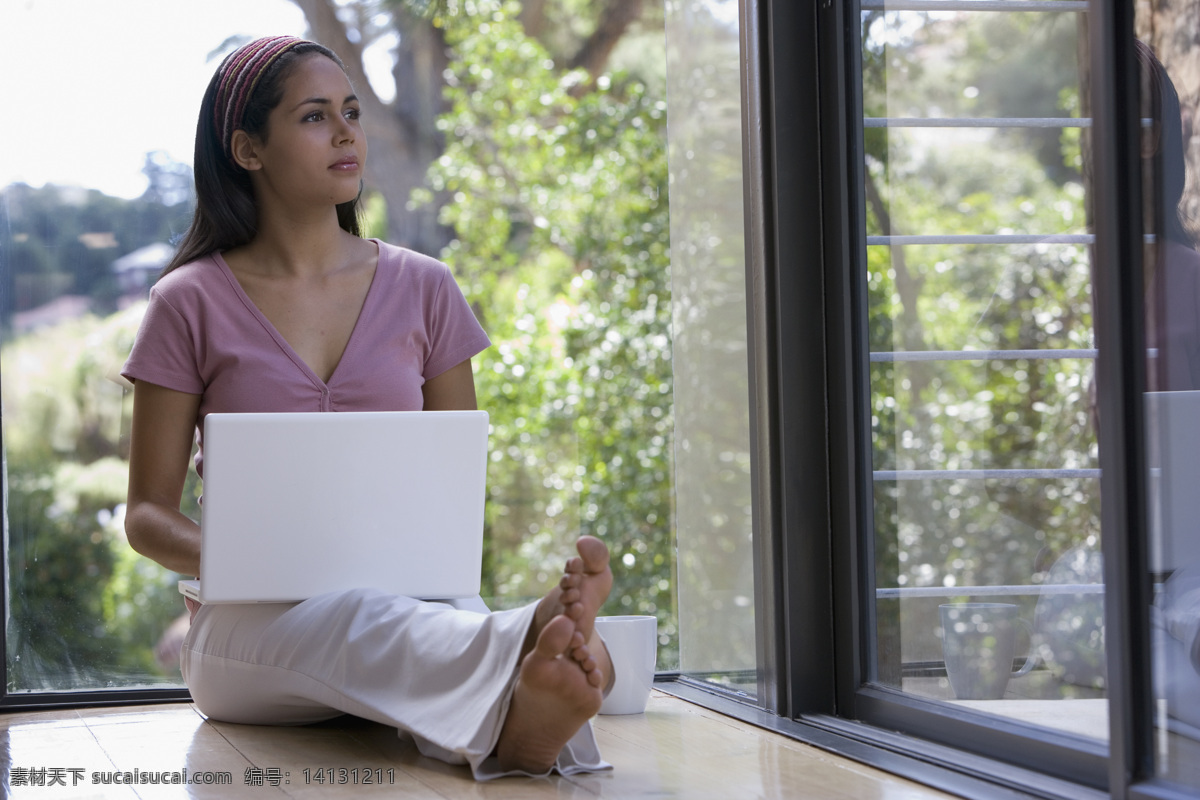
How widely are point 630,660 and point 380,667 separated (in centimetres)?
57

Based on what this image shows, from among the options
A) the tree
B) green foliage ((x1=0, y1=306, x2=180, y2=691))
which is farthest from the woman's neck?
the tree

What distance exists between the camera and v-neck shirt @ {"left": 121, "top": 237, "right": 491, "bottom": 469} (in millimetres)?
2092

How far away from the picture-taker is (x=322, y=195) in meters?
2.22

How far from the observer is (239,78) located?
222 cm

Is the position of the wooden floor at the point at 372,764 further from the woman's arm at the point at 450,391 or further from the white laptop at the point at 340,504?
the woman's arm at the point at 450,391

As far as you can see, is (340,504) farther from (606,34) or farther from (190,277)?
(606,34)

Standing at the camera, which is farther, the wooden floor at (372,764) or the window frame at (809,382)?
the window frame at (809,382)

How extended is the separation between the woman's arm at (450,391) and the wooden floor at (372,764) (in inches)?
24.4

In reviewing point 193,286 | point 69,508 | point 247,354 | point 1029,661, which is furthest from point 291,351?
point 1029,661

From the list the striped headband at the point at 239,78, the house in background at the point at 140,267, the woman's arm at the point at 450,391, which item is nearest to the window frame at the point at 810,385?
the woman's arm at the point at 450,391

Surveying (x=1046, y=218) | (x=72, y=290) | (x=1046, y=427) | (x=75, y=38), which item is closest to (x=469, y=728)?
(x=1046, y=427)

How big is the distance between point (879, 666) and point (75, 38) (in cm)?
241

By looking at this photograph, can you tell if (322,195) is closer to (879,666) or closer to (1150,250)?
(879,666)

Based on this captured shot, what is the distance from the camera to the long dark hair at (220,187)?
87.4 inches
